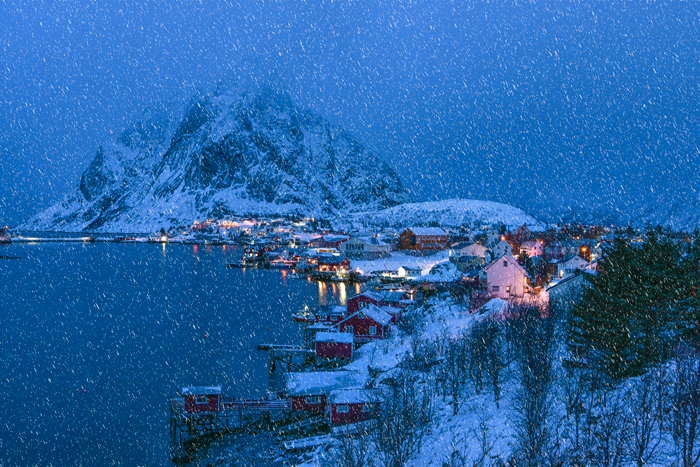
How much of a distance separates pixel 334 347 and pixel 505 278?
14533 millimetres

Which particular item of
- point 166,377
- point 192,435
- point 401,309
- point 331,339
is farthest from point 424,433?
point 401,309

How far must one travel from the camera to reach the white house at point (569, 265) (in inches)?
1614

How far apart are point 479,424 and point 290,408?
31.5 feet

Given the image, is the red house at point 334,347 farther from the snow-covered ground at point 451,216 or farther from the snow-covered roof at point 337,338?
the snow-covered ground at point 451,216

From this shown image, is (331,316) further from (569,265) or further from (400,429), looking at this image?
(400,429)

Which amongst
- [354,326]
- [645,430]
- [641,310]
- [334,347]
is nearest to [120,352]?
[334,347]

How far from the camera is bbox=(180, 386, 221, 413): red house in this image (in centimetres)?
2031

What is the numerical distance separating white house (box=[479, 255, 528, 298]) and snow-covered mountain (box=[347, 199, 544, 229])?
104105 mm

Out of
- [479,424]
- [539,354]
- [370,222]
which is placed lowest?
[370,222]

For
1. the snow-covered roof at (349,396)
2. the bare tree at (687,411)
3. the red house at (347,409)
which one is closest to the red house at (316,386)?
the snow-covered roof at (349,396)

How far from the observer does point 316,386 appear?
70.4 ft

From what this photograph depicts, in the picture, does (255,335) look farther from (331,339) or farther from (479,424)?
(479,424)

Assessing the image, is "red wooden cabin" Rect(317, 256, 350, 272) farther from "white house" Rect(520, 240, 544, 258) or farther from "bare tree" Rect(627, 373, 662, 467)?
"bare tree" Rect(627, 373, 662, 467)

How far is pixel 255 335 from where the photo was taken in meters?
35.5
